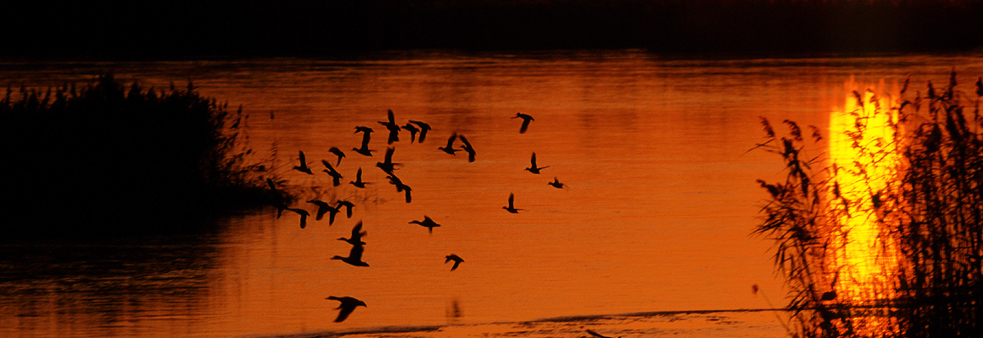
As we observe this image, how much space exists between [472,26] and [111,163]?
63042mm

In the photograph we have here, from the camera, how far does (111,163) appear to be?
56.6ft

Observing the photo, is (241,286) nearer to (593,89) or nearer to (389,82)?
(593,89)

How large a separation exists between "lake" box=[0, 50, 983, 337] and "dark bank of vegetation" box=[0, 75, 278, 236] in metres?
0.90

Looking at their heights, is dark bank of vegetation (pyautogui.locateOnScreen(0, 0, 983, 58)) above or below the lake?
above

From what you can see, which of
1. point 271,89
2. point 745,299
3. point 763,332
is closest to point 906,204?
point 763,332

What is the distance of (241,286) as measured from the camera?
1262 cm

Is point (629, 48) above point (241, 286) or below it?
above

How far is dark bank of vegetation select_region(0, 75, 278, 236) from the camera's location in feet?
55.1

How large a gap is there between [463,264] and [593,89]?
27.4 metres

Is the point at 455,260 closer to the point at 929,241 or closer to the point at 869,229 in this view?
the point at 869,229

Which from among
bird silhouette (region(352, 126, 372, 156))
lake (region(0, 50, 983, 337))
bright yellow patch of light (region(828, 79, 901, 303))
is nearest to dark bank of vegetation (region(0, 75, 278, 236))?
lake (region(0, 50, 983, 337))

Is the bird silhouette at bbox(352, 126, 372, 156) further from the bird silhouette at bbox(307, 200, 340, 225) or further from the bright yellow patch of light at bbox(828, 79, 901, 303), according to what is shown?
the bright yellow patch of light at bbox(828, 79, 901, 303)

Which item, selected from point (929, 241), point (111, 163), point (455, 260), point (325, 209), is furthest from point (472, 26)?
point (929, 241)

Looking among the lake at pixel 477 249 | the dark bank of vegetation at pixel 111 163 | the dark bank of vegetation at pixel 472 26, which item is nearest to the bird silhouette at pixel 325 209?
the lake at pixel 477 249
